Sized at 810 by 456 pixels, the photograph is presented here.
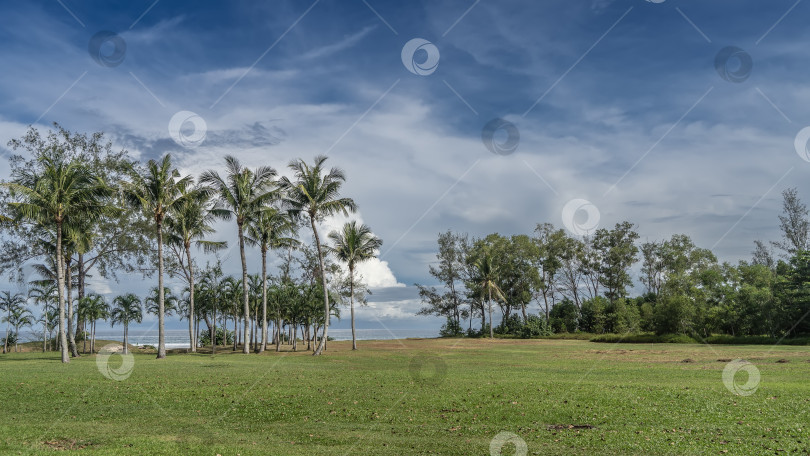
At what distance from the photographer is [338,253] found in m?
60.2

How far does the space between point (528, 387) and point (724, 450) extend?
1085 cm

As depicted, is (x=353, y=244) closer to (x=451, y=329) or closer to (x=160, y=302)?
(x=160, y=302)

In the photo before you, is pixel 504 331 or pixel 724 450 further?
pixel 504 331

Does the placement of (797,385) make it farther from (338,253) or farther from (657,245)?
(657,245)

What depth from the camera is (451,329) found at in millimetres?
101938

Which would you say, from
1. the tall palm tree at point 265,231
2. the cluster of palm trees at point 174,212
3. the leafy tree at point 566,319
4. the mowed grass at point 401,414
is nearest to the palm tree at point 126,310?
the cluster of palm trees at point 174,212

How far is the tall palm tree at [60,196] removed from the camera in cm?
3784

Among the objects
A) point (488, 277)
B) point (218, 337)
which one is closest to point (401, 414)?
point (488, 277)

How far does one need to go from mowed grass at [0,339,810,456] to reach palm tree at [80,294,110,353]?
4047 cm

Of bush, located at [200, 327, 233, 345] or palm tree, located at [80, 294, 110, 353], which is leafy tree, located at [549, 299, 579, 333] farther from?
palm tree, located at [80, 294, 110, 353]

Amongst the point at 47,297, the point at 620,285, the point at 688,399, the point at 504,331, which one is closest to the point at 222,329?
the point at 47,297

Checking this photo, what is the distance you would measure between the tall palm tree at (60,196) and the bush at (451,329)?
2826 inches

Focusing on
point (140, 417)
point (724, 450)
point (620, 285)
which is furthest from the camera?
point (620, 285)

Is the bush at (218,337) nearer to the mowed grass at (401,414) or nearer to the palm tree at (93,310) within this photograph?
the palm tree at (93,310)
